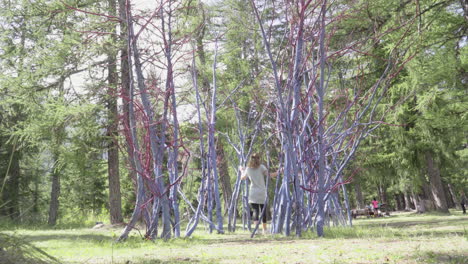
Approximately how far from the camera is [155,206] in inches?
198

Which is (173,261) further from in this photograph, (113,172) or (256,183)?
(113,172)

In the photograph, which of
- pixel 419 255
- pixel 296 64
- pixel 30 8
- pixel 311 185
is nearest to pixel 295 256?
pixel 419 255

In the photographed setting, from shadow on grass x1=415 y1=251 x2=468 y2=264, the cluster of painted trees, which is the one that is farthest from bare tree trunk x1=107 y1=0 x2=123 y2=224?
shadow on grass x1=415 y1=251 x2=468 y2=264

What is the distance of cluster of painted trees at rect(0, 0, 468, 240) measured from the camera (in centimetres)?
479

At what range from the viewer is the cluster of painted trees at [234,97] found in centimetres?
479

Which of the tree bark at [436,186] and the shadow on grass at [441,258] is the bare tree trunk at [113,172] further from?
the tree bark at [436,186]

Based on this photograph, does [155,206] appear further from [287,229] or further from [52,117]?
[52,117]

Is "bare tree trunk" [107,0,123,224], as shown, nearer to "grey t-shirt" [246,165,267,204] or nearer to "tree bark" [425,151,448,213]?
"grey t-shirt" [246,165,267,204]

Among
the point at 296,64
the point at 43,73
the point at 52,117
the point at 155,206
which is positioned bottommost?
the point at 155,206

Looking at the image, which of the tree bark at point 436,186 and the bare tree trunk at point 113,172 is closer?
the bare tree trunk at point 113,172

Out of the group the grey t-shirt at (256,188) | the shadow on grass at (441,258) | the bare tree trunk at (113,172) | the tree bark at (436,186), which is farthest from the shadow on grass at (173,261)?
the tree bark at (436,186)

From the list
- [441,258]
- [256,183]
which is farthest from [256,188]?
[441,258]

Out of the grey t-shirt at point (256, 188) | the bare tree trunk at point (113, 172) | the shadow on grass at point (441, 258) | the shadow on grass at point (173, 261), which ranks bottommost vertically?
the shadow on grass at point (441, 258)

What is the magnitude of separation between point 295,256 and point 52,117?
9.15m
